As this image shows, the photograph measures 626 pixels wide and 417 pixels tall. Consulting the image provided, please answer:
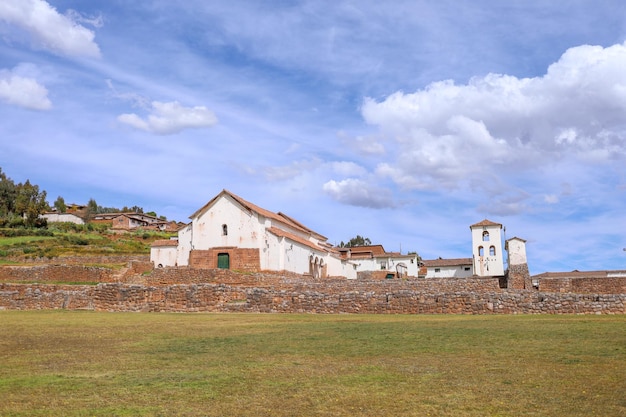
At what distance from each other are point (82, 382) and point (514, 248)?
61.3 m

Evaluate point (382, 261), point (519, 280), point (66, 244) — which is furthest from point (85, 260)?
point (519, 280)

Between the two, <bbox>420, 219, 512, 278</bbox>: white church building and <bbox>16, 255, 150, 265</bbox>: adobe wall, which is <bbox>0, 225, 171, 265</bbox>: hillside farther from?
<bbox>420, 219, 512, 278</bbox>: white church building

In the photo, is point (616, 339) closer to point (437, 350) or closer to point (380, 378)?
point (437, 350)

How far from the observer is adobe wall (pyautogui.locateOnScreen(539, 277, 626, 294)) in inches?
1222

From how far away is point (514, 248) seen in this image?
63781 mm

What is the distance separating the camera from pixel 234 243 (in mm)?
47344

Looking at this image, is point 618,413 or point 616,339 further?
point 616,339

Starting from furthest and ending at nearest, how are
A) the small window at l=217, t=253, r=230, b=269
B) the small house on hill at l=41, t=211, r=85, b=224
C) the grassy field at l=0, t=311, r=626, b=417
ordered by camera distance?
the small house on hill at l=41, t=211, r=85, b=224, the small window at l=217, t=253, r=230, b=269, the grassy field at l=0, t=311, r=626, b=417

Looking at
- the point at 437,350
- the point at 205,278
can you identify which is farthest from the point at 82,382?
the point at 205,278

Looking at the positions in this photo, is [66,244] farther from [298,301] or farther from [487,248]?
[298,301]

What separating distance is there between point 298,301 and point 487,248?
169 ft

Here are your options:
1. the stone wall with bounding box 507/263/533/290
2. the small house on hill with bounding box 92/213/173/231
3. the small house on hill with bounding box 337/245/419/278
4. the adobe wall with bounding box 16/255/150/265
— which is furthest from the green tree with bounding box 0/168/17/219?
the stone wall with bounding box 507/263/533/290

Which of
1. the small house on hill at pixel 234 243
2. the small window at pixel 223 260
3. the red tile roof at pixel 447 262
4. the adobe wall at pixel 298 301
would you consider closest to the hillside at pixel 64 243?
the small house on hill at pixel 234 243

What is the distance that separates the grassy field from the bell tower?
55.6 metres
